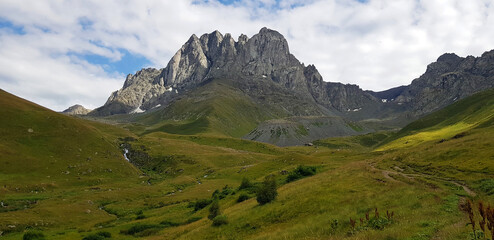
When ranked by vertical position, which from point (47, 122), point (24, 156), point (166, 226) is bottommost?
point (166, 226)

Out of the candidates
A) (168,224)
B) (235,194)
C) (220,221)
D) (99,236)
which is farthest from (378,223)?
(99,236)

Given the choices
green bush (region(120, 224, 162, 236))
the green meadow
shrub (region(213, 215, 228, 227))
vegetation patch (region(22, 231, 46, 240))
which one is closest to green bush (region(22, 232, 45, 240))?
vegetation patch (region(22, 231, 46, 240))

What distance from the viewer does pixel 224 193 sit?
62469 millimetres

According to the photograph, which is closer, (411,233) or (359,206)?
(411,233)

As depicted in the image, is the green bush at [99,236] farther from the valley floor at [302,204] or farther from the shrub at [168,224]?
the shrub at [168,224]

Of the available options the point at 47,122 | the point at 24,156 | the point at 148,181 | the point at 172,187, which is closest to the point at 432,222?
the point at 172,187

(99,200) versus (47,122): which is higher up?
(47,122)

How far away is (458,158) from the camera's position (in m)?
49.2

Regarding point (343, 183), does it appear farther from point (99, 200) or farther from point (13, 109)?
point (13, 109)

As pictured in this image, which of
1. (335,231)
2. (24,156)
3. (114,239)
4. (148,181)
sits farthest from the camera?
(148,181)

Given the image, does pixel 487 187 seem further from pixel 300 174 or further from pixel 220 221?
pixel 300 174

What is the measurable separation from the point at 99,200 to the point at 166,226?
38346 mm

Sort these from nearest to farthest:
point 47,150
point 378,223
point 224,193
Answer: point 378,223
point 224,193
point 47,150

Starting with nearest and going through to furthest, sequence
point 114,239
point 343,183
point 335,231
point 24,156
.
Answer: point 335,231, point 343,183, point 114,239, point 24,156
